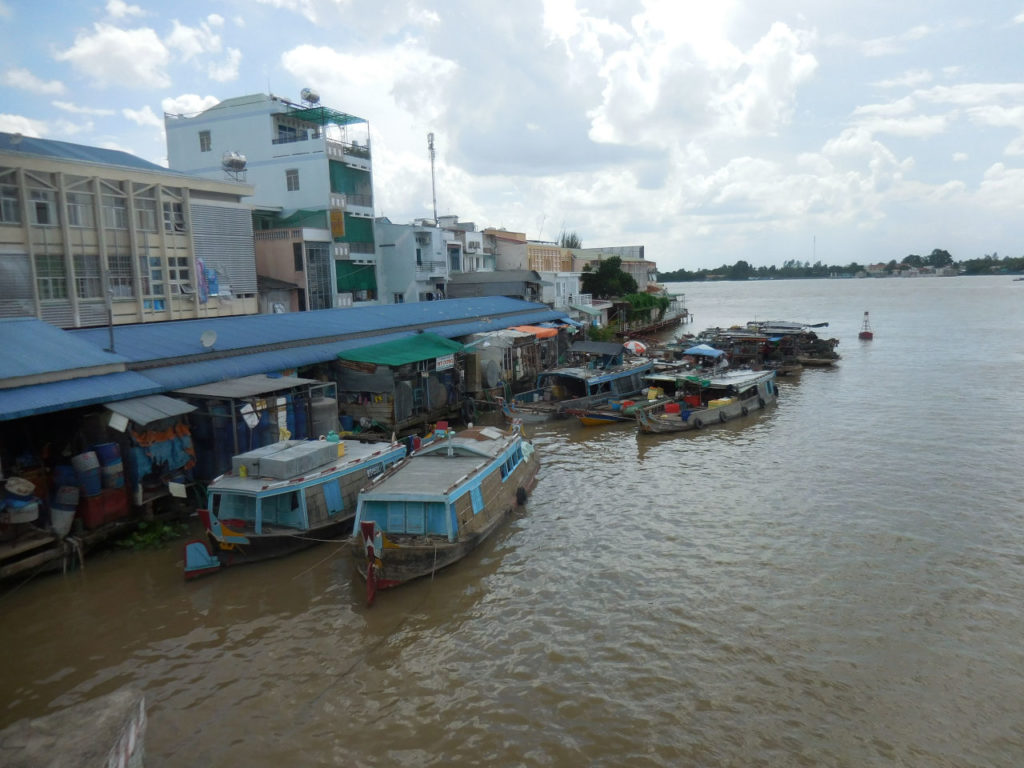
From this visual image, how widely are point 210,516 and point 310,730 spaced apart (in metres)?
5.90

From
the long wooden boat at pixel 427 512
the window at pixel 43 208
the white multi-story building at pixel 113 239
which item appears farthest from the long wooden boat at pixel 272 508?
the window at pixel 43 208

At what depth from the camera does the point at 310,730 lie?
9219 mm

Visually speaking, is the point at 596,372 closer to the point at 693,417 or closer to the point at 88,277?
the point at 693,417

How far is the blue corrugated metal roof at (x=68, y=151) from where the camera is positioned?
22.5 meters

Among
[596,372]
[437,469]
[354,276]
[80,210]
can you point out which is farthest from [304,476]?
[354,276]

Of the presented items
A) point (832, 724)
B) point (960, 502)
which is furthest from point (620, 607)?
point (960, 502)

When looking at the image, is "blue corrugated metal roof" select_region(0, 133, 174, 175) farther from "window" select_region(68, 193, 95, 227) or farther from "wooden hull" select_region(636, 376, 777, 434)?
"wooden hull" select_region(636, 376, 777, 434)

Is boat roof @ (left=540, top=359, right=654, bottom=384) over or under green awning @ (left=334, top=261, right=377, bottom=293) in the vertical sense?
under

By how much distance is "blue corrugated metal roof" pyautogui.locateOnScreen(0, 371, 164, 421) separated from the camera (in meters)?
13.4

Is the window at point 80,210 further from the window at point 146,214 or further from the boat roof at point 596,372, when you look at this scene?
the boat roof at point 596,372

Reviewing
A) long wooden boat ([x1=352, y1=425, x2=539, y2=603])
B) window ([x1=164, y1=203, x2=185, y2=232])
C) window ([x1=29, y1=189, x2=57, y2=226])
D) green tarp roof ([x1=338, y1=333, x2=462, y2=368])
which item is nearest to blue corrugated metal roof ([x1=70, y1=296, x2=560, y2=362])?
green tarp roof ([x1=338, y1=333, x2=462, y2=368])

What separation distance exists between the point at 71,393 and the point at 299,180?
27036mm

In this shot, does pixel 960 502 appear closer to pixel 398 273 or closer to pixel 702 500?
pixel 702 500

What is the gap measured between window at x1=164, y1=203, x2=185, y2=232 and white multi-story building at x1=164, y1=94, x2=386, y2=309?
816cm
